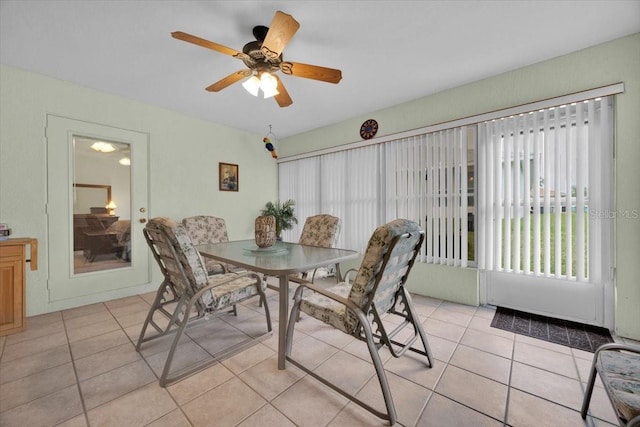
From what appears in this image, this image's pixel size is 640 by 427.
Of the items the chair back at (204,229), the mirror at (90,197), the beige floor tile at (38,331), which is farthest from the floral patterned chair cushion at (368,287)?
the mirror at (90,197)

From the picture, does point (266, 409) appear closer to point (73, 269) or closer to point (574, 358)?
point (574, 358)

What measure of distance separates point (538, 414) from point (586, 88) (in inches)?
106

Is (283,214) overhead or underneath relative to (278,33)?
underneath

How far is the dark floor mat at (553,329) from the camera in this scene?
208 cm

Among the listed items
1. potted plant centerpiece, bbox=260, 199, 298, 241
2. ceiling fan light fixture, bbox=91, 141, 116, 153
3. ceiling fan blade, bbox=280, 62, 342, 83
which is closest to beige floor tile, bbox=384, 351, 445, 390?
ceiling fan blade, bbox=280, 62, 342, 83

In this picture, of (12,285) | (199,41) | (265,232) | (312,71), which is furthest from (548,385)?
(12,285)

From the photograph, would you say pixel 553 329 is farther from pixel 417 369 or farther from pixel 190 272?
pixel 190 272

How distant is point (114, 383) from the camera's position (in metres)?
1.60

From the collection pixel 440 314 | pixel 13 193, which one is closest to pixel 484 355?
pixel 440 314

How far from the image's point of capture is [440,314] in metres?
2.67

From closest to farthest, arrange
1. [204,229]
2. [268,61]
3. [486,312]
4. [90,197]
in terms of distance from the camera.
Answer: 1. [268,61]
2. [486,312]
3. [90,197]
4. [204,229]

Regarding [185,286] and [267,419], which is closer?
[267,419]

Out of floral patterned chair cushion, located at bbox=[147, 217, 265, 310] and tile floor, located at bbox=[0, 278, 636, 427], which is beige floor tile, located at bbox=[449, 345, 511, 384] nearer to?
tile floor, located at bbox=[0, 278, 636, 427]

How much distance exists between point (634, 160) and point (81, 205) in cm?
558
